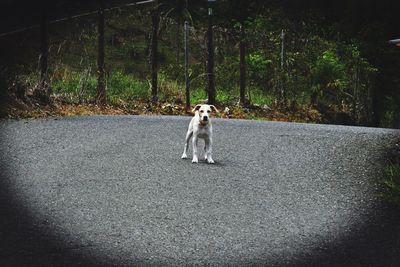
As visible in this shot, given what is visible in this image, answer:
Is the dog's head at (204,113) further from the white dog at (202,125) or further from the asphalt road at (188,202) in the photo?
the asphalt road at (188,202)

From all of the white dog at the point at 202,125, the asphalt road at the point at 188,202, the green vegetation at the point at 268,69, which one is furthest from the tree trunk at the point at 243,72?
the white dog at the point at 202,125

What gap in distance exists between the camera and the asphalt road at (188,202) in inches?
150

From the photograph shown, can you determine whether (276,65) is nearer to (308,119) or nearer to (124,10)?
(308,119)

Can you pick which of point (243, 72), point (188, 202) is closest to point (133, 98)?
point (243, 72)

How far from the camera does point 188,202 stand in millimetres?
5031

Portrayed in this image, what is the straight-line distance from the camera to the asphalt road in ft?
12.5

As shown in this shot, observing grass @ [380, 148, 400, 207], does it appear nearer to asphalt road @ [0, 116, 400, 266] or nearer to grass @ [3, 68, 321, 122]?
asphalt road @ [0, 116, 400, 266]

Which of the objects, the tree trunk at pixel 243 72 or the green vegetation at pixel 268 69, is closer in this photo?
the green vegetation at pixel 268 69

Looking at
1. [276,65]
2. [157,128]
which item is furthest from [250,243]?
[276,65]

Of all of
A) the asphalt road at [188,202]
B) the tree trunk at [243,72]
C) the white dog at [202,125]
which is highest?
the tree trunk at [243,72]

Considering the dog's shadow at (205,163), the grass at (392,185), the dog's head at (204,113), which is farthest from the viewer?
the dog's shadow at (205,163)

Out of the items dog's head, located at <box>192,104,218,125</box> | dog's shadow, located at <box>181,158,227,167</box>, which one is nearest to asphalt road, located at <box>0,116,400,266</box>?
dog's shadow, located at <box>181,158,227,167</box>

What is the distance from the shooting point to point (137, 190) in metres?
5.41

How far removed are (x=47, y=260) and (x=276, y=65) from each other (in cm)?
1261
